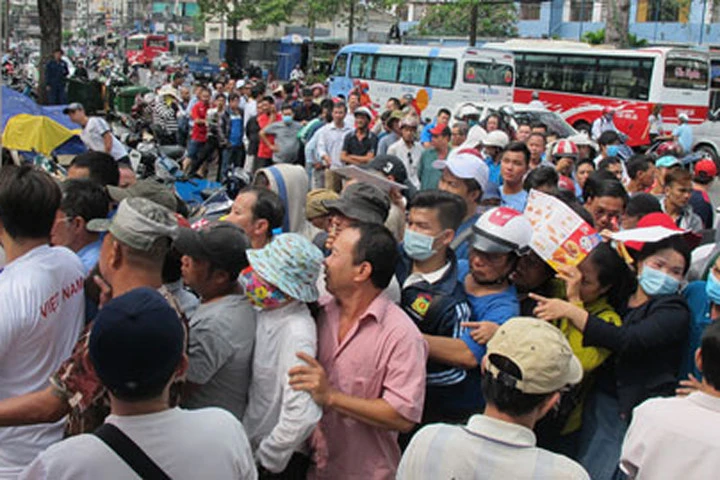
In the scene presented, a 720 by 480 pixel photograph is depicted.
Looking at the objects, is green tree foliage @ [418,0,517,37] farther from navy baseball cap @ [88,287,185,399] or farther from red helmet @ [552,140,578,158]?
navy baseball cap @ [88,287,185,399]

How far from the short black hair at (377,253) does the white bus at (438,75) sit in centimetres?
1999

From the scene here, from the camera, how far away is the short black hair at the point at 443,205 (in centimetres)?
352

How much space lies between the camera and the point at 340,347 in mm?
2816

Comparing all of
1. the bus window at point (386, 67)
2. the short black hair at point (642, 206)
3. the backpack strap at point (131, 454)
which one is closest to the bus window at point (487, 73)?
the bus window at point (386, 67)

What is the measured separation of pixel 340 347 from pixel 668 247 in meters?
1.54

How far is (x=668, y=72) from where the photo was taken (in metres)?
22.7

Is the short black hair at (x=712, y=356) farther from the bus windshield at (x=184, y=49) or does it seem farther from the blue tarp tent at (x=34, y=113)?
the bus windshield at (x=184, y=49)

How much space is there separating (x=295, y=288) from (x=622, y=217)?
3.17 m

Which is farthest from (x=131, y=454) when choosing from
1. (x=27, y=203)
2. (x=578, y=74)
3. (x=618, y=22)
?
(x=618, y=22)

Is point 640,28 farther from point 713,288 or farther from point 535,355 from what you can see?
point 535,355

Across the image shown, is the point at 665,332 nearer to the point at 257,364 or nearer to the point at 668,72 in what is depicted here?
the point at 257,364

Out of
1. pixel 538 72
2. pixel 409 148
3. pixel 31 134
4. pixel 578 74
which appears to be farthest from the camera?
pixel 538 72

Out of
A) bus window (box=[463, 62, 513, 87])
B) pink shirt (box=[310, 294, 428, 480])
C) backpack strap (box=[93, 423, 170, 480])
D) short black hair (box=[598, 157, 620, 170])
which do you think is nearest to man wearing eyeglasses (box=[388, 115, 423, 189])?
short black hair (box=[598, 157, 620, 170])

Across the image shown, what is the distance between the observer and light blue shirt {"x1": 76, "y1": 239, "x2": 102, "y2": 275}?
3.52m
